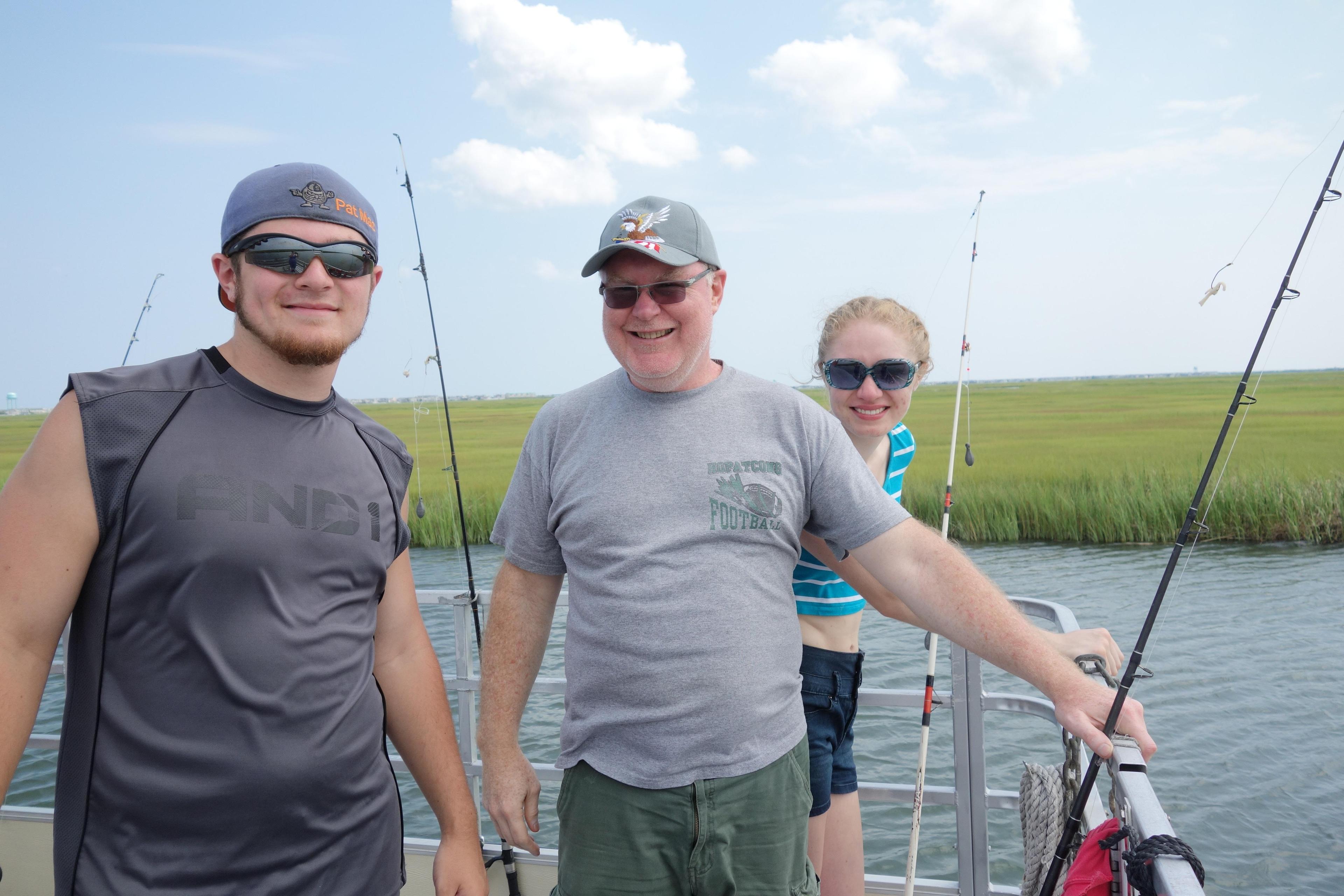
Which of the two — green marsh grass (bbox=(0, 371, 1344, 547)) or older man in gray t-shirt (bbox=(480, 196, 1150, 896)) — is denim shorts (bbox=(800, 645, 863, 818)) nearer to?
older man in gray t-shirt (bbox=(480, 196, 1150, 896))

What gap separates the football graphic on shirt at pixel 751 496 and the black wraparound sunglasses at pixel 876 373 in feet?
2.43

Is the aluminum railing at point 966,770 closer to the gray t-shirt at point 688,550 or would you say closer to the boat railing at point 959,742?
the boat railing at point 959,742

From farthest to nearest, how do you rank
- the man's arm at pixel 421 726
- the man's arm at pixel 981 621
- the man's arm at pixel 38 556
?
1. the man's arm at pixel 421 726
2. the man's arm at pixel 981 621
3. the man's arm at pixel 38 556

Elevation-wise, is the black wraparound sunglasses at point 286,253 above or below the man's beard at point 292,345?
above

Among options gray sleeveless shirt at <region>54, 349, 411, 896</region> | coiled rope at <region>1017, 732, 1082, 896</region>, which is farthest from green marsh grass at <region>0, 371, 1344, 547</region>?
coiled rope at <region>1017, 732, 1082, 896</region>

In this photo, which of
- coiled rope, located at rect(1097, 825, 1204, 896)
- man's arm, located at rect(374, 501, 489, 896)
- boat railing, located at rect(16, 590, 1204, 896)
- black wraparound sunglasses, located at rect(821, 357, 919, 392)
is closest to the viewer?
coiled rope, located at rect(1097, 825, 1204, 896)

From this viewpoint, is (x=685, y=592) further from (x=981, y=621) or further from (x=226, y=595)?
(x=226, y=595)

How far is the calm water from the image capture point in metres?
5.96

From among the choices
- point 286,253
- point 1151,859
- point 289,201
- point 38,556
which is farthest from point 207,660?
point 1151,859

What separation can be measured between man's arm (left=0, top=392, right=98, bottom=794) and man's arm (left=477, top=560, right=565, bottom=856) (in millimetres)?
840

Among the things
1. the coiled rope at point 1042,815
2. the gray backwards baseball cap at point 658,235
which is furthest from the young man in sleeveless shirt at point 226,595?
the coiled rope at point 1042,815

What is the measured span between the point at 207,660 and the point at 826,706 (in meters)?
1.45

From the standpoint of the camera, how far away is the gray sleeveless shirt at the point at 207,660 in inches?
59.4

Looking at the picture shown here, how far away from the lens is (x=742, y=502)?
1786 millimetres
